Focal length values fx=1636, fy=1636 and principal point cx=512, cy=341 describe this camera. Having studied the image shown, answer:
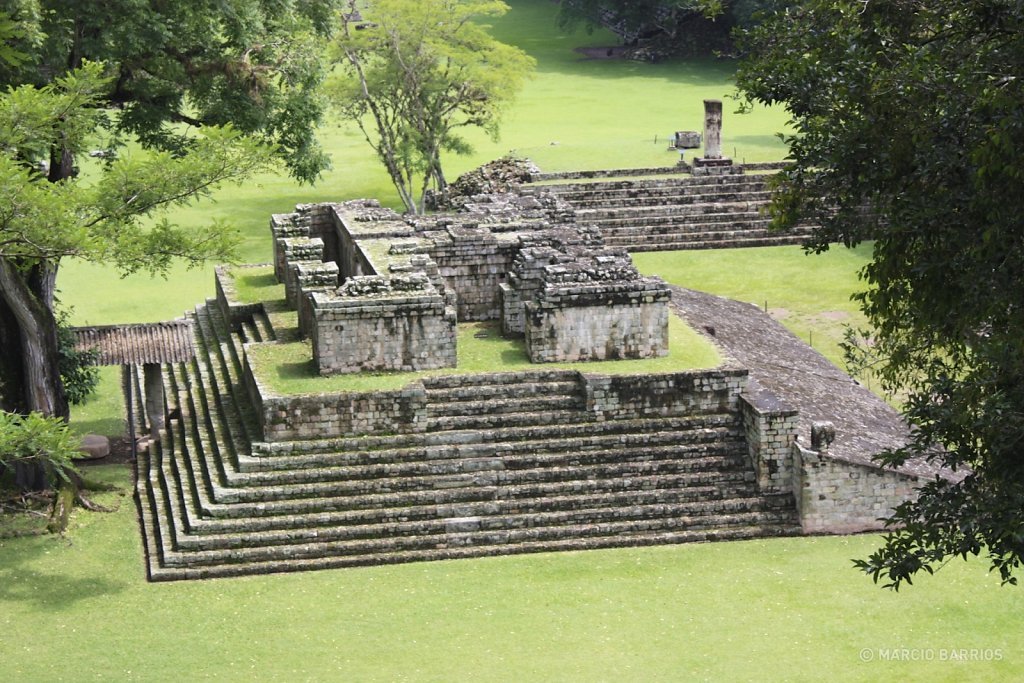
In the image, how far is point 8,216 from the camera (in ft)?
54.2

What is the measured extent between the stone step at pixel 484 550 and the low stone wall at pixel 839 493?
33cm

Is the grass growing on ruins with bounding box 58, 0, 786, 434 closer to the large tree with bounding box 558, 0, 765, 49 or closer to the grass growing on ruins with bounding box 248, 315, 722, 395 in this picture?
the large tree with bounding box 558, 0, 765, 49

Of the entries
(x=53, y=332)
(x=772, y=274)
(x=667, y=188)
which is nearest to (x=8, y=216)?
(x=53, y=332)

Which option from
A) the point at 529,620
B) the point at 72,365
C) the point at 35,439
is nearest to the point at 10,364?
the point at 72,365

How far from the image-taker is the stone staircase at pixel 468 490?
18516mm

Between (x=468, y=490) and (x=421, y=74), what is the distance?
68.2 feet

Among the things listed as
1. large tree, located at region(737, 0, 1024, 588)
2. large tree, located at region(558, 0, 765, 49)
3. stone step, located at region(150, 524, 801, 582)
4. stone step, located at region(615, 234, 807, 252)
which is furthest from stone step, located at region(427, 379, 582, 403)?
large tree, located at region(558, 0, 765, 49)

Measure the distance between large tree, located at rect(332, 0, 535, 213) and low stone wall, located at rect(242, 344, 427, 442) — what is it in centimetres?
1868

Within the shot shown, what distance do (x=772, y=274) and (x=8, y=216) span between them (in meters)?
18.9

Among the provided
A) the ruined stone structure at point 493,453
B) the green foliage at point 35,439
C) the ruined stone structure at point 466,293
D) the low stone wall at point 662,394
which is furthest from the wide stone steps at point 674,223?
the green foliage at point 35,439

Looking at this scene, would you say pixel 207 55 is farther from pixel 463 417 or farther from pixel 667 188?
pixel 667 188

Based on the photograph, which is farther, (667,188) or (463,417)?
(667,188)

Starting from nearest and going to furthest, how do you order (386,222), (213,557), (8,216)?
(8,216), (213,557), (386,222)

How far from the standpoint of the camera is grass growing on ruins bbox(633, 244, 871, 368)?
2872 cm
